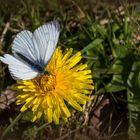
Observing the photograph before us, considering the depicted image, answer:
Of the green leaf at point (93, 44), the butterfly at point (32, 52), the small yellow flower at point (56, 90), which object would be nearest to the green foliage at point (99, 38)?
the green leaf at point (93, 44)

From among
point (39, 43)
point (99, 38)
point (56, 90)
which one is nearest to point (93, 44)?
point (99, 38)

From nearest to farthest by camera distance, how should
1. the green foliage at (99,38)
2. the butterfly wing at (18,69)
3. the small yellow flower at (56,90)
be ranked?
1. the butterfly wing at (18,69)
2. the small yellow flower at (56,90)
3. the green foliage at (99,38)

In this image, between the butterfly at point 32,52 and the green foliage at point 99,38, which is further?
the green foliage at point 99,38

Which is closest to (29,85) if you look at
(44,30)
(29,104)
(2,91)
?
(29,104)

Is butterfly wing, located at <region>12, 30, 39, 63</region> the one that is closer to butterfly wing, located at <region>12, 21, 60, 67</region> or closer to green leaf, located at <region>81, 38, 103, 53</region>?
butterfly wing, located at <region>12, 21, 60, 67</region>

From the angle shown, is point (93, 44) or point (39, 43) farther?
point (93, 44)

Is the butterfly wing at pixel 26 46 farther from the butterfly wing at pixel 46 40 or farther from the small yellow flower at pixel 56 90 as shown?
the small yellow flower at pixel 56 90

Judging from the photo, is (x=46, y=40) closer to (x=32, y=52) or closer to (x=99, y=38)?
(x=32, y=52)
